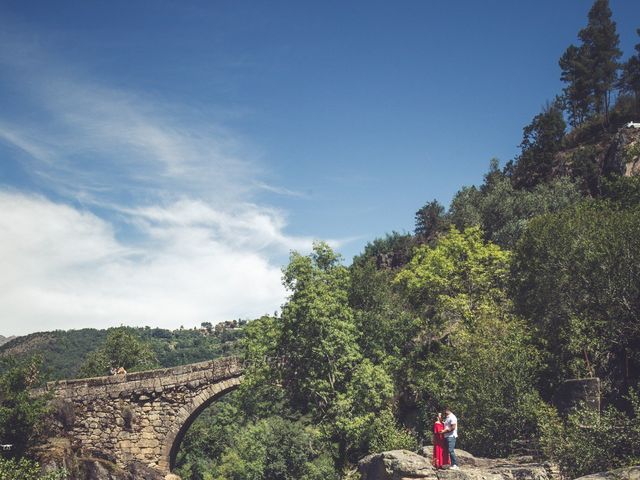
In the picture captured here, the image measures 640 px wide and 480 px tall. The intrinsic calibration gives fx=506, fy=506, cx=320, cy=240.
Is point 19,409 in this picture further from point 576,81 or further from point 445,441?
point 576,81

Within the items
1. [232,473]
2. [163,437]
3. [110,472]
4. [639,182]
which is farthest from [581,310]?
[110,472]

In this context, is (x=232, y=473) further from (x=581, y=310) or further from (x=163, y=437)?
(x=581, y=310)

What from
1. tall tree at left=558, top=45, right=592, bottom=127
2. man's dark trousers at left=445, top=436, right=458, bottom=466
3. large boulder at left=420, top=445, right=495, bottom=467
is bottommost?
large boulder at left=420, top=445, right=495, bottom=467

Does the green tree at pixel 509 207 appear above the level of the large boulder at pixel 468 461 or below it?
above

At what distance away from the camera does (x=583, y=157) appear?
4656 cm

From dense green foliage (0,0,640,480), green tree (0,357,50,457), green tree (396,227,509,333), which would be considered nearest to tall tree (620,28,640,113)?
dense green foliage (0,0,640,480)

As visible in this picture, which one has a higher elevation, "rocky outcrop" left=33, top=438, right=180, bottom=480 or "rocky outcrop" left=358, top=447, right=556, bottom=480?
"rocky outcrop" left=358, top=447, right=556, bottom=480

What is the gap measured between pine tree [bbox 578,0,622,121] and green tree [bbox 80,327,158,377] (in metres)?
54.3

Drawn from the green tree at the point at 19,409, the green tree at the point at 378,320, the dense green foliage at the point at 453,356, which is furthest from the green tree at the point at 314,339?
the green tree at the point at 19,409

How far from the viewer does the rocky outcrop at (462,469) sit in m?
12.8

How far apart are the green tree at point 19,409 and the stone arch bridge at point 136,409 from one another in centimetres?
234

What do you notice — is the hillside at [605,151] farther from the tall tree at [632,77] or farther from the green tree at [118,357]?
the green tree at [118,357]

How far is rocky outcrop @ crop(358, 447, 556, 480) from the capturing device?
→ 12.8 m

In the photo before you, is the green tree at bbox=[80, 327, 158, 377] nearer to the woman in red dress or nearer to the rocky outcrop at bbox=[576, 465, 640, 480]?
the woman in red dress
